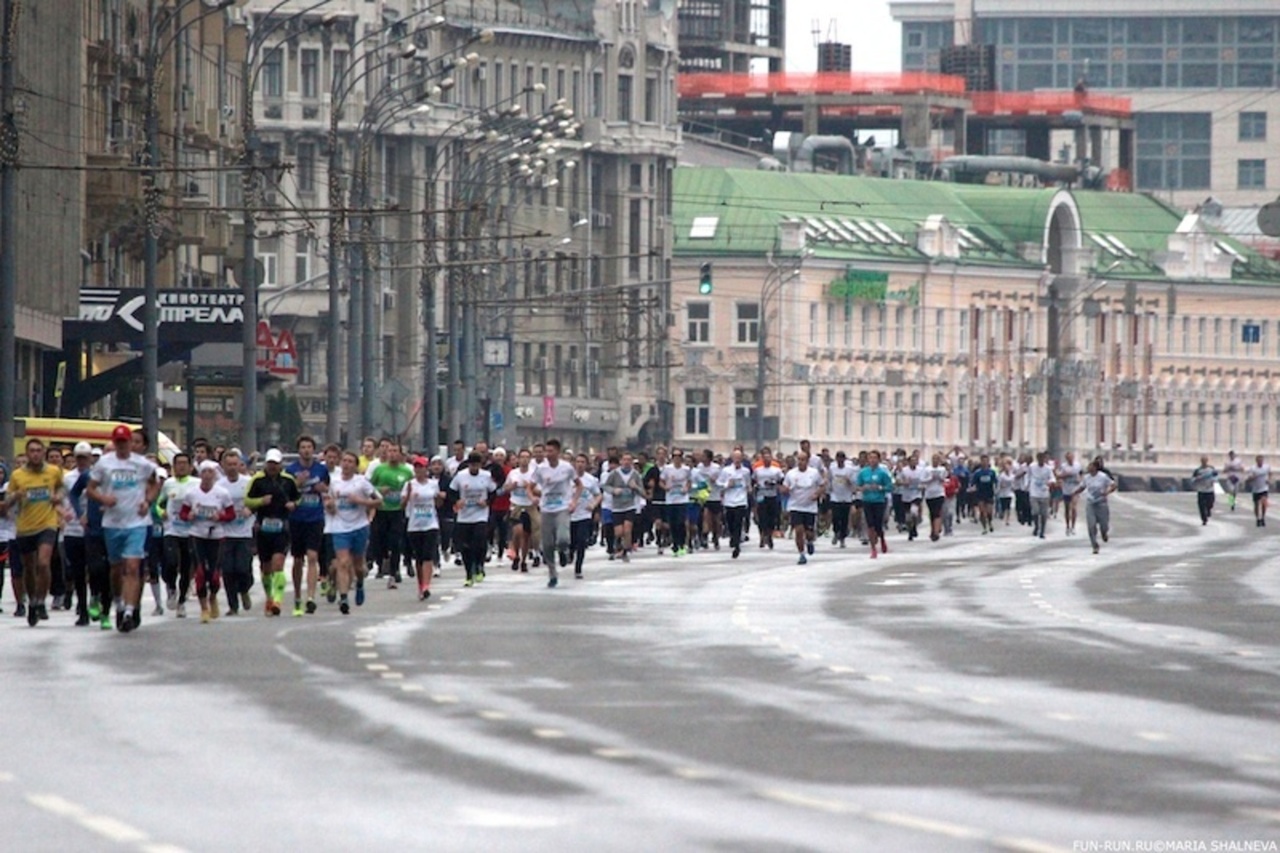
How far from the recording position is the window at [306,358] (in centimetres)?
11269

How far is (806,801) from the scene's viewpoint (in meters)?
14.9

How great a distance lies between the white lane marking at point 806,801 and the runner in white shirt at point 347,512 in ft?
57.1

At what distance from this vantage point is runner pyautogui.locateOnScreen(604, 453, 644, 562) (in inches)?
1959

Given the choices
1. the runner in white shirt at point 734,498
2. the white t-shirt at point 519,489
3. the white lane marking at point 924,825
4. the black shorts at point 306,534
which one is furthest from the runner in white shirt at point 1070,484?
the white lane marking at point 924,825

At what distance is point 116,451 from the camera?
29.2 meters

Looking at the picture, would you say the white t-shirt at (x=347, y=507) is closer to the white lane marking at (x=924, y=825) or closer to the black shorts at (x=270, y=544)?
the black shorts at (x=270, y=544)

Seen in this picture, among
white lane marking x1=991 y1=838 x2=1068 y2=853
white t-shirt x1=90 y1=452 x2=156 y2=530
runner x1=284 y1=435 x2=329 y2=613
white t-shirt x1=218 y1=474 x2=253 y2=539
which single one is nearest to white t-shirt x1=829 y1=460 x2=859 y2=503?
runner x1=284 y1=435 x2=329 y2=613

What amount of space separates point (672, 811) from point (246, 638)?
1358cm

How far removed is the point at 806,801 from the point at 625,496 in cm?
3490

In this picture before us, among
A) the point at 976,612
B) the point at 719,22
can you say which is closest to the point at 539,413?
the point at 719,22

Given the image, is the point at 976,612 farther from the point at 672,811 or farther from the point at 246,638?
the point at 672,811

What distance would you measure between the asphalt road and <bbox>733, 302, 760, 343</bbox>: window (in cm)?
11026

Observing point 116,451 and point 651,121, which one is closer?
point 116,451

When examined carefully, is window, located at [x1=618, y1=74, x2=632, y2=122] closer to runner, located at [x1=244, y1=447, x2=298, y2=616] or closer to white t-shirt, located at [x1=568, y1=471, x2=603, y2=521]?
white t-shirt, located at [x1=568, y1=471, x2=603, y2=521]
